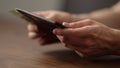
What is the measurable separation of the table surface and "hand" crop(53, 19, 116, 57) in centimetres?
4

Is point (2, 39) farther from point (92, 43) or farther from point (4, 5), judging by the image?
point (4, 5)

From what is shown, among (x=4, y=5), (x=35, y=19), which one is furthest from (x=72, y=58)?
(x=4, y=5)

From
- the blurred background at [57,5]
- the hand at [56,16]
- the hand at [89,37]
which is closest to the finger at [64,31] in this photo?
the hand at [89,37]

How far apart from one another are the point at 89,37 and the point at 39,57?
171mm

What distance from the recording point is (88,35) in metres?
0.87

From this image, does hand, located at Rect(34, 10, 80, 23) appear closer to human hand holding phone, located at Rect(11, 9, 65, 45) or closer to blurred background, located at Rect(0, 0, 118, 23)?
human hand holding phone, located at Rect(11, 9, 65, 45)

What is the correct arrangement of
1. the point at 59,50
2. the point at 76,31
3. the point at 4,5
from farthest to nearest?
the point at 4,5
the point at 59,50
the point at 76,31

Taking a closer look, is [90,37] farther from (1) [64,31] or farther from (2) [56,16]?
(2) [56,16]

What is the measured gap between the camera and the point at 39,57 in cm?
91

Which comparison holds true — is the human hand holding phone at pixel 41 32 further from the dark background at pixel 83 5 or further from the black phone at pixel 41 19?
the dark background at pixel 83 5

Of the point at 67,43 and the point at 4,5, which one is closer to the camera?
the point at 67,43

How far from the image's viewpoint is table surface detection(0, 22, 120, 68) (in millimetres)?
833

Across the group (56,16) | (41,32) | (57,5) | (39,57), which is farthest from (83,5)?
(39,57)

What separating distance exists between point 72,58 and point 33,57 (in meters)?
0.12
